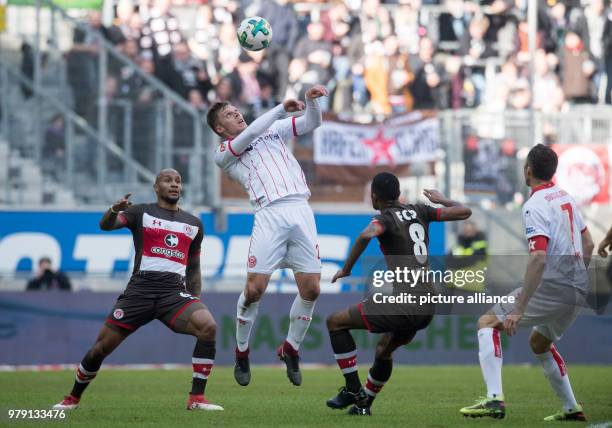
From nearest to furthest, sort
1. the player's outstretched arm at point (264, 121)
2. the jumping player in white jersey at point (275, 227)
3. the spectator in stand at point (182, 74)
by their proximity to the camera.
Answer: the player's outstretched arm at point (264, 121)
the jumping player in white jersey at point (275, 227)
the spectator in stand at point (182, 74)

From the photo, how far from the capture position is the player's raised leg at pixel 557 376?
441 inches

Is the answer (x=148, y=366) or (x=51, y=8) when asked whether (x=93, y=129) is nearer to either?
(x=51, y=8)

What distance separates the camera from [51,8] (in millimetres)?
22469

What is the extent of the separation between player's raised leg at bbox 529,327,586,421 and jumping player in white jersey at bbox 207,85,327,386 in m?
2.32

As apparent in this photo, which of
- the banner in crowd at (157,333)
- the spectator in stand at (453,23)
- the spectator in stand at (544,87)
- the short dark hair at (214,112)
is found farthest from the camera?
the spectator in stand at (453,23)

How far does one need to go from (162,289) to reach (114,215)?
853 millimetres

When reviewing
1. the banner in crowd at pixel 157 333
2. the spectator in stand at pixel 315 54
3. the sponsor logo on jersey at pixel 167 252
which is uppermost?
the spectator in stand at pixel 315 54

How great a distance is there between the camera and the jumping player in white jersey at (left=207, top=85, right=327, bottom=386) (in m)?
12.4

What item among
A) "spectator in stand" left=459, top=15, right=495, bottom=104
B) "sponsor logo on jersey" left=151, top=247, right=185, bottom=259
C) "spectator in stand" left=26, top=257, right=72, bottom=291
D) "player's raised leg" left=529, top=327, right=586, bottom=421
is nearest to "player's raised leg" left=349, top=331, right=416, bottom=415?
"player's raised leg" left=529, top=327, right=586, bottom=421

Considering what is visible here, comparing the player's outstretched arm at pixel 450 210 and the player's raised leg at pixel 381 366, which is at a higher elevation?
the player's outstretched arm at pixel 450 210

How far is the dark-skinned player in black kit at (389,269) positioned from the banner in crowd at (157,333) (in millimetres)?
9073

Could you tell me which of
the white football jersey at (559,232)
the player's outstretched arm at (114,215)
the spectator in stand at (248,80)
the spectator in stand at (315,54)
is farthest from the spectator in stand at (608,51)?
the player's outstretched arm at (114,215)

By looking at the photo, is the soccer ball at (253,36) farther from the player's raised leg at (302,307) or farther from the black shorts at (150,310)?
the black shorts at (150,310)

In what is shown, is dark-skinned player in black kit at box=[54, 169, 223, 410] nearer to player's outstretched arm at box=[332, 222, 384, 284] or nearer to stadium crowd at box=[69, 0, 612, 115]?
player's outstretched arm at box=[332, 222, 384, 284]
